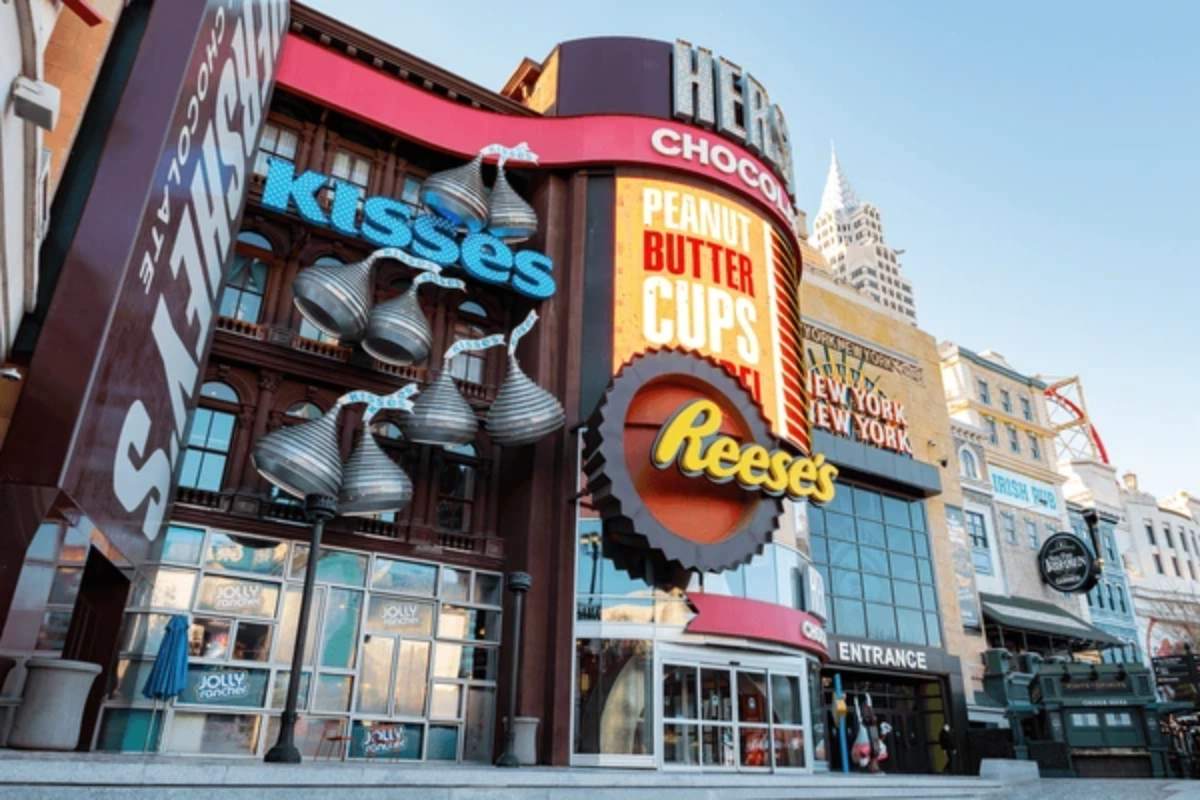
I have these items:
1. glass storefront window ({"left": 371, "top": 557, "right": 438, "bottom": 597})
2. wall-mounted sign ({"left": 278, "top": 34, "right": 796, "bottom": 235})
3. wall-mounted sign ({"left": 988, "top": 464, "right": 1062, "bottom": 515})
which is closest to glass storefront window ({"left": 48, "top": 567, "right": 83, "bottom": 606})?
glass storefront window ({"left": 371, "top": 557, "right": 438, "bottom": 597})

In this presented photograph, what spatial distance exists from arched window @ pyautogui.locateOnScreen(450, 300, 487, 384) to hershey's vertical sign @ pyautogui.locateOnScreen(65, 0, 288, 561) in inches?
318

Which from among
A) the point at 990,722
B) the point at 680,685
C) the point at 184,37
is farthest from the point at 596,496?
the point at 990,722

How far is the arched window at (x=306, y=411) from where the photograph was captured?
22781 mm

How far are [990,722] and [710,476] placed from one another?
→ 2331 cm

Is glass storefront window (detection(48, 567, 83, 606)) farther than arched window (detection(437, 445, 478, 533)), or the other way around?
arched window (detection(437, 445, 478, 533))

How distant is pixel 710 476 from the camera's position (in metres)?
22.6

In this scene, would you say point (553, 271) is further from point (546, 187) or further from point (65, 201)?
point (65, 201)

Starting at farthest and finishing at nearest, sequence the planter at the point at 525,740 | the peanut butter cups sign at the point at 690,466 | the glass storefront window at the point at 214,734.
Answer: the peanut butter cups sign at the point at 690,466 < the planter at the point at 525,740 < the glass storefront window at the point at 214,734

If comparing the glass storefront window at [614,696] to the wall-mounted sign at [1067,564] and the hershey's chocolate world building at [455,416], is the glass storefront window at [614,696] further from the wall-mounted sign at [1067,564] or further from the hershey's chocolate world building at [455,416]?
the wall-mounted sign at [1067,564]

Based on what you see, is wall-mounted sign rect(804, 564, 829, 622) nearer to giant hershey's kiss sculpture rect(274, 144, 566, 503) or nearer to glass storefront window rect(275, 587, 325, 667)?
giant hershey's kiss sculpture rect(274, 144, 566, 503)

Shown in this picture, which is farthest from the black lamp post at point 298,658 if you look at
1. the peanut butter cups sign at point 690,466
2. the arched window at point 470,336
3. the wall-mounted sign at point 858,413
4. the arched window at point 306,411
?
the wall-mounted sign at point 858,413

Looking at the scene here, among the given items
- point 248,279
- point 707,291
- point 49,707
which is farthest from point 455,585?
point 707,291

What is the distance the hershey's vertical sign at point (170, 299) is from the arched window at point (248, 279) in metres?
3.89

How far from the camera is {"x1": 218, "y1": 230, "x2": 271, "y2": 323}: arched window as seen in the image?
23062mm
